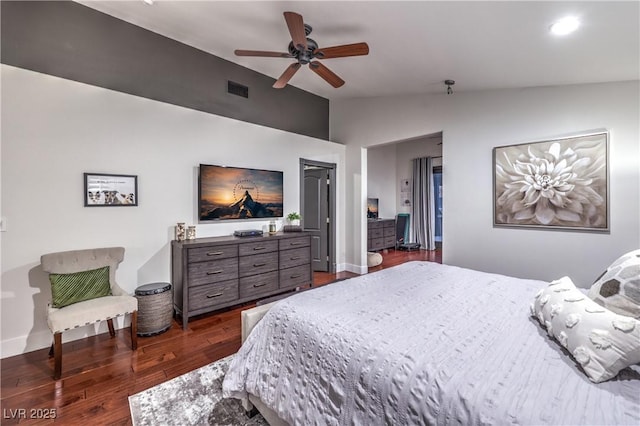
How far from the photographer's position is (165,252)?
340 cm

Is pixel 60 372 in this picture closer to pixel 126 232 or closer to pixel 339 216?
pixel 126 232

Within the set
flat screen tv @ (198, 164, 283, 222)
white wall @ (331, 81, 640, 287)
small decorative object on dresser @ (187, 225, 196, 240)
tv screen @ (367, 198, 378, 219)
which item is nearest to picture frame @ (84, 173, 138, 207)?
small decorative object on dresser @ (187, 225, 196, 240)

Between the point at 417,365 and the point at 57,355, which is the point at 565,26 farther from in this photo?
the point at 57,355

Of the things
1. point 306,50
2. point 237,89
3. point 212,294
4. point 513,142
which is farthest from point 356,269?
point 306,50

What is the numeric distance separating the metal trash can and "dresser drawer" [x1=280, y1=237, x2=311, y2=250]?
5.15 feet

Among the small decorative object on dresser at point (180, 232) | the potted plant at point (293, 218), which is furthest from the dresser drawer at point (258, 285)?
the potted plant at point (293, 218)

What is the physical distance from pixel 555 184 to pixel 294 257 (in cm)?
341

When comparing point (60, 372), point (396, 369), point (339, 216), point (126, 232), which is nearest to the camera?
point (396, 369)

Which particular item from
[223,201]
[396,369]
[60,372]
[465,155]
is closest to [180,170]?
[223,201]

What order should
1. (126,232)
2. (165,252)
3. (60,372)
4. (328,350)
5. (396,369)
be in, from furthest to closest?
(165,252)
(126,232)
(60,372)
(328,350)
(396,369)

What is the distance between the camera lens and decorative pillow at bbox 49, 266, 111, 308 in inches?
94.5

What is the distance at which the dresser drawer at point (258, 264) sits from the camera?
3533 millimetres

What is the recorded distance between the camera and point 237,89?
4.36 m

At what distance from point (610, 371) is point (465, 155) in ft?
11.1
